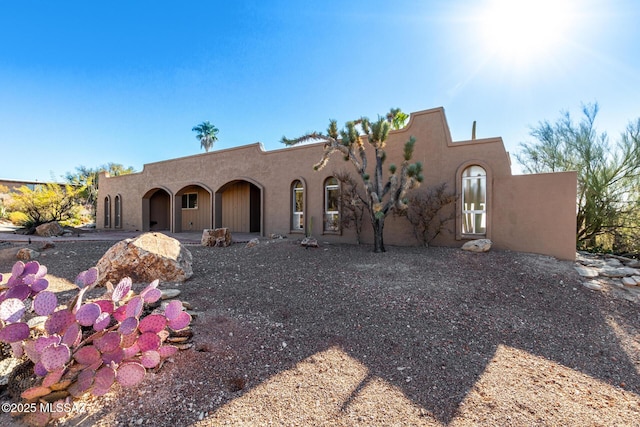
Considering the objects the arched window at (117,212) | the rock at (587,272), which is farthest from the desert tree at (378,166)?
the arched window at (117,212)

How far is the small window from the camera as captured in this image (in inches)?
805

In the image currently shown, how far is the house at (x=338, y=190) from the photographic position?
28.2 ft

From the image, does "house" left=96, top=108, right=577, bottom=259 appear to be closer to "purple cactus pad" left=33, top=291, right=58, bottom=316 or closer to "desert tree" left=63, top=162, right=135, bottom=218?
"purple cactus pad" left=33, top=291, right=58, bottom=316

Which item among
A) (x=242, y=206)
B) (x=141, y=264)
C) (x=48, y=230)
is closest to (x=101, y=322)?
(x=141, y=264)

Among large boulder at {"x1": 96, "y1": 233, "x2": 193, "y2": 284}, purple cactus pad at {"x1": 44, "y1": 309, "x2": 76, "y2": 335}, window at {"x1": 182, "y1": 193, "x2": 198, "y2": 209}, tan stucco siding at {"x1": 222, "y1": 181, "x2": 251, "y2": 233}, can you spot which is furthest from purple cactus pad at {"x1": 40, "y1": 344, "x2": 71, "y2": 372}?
window at {"x1": 182, "y1": 193, "x2": 198, "y2": 209}

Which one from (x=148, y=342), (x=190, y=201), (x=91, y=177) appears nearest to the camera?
(x=148, y=342)

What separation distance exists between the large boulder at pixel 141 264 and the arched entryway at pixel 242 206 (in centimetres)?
1060

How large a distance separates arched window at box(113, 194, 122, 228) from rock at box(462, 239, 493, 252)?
21821 millimetres

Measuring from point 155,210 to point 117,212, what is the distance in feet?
10.1

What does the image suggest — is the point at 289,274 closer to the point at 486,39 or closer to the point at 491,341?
the point at 491,341

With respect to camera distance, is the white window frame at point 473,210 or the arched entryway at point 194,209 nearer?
the white window frame at point 473,210

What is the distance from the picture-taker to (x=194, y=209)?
18.9 meters

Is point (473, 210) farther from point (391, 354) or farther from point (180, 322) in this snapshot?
point (180, 322)

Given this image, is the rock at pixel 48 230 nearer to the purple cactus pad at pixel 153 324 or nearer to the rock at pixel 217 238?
the rock at pixel 217 238
